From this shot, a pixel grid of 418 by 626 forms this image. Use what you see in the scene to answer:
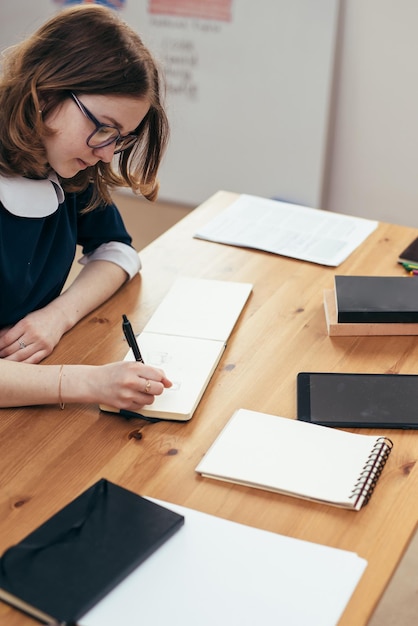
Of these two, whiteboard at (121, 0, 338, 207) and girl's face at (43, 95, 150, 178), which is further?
whiteboard at (121, 0, 338, 207)

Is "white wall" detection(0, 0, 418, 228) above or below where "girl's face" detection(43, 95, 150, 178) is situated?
below

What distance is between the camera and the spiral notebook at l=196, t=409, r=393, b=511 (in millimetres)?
1088

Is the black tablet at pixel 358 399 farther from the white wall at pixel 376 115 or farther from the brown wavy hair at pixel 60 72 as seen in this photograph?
the white wall at pixel 376 115

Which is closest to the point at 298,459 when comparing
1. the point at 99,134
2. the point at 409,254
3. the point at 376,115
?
the point at 99,134

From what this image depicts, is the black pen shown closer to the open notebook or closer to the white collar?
the open notebook

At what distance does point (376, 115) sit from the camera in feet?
9.81

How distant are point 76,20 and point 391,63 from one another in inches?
72.4

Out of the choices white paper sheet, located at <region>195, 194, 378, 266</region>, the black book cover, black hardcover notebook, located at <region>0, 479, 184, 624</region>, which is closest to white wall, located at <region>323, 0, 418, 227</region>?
white paper sheet, located at <region>195, 194, 378, 266</region>

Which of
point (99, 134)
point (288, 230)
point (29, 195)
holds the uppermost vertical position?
point (99, 134)

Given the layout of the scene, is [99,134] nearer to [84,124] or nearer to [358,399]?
[84,124]

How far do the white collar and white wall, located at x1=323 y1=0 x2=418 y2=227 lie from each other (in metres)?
1.78

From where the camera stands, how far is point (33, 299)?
154 centimetres

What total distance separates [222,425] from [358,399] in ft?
0.70

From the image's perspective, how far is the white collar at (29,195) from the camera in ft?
4.55
